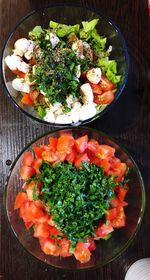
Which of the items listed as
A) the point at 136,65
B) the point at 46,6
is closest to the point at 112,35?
the point at 136,65

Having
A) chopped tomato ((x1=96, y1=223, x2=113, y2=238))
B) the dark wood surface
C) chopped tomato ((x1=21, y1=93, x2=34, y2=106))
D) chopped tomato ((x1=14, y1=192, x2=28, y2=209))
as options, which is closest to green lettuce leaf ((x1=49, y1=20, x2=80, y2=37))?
the dark wood surface

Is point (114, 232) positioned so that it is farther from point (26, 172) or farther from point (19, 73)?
point (19, 73)

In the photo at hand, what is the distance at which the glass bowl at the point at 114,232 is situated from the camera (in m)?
1.70

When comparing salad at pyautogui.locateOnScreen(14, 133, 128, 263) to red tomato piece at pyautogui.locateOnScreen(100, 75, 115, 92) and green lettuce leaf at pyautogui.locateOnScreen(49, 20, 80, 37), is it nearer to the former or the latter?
red tomato piece at pyautogui.locateOnScreen(100, 75, 115, 92)

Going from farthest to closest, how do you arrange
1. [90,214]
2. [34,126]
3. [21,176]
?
[34,126] < [21,176] < [90,214]

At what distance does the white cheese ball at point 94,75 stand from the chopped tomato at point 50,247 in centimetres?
59

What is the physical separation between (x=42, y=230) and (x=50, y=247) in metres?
0.07

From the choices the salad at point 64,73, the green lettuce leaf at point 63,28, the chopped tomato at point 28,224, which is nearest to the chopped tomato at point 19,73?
the salad at point 64,73

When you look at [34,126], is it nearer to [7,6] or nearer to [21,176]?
[21,176]

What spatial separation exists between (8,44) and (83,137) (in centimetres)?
48

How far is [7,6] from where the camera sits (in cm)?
193

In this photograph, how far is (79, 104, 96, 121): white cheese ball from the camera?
1.72 metres

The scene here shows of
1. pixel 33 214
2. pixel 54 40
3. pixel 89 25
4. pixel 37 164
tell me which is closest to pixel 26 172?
pixel 37 164

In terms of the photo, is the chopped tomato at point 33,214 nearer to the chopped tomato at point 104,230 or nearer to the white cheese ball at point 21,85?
the chopped tomato at point 104,230
